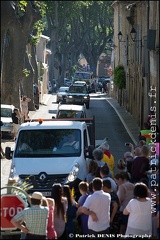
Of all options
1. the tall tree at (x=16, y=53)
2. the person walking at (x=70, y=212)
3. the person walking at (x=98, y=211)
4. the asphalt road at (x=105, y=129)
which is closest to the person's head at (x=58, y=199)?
the person walking at (x=98, y=211)

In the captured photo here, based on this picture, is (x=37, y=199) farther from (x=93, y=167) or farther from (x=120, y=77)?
(x=120, y=77)

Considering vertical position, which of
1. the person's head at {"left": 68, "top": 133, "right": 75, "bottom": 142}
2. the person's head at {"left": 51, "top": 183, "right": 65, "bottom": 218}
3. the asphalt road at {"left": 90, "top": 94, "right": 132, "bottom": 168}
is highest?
the person's head at {"left": 68, "top": 133, "right": 75, "bottom": 142}

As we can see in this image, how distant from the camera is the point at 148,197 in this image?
A: 12.9 metres

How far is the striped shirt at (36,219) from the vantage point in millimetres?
11484

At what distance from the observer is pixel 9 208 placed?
12.3 m

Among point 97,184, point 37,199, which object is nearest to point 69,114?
point 97,184

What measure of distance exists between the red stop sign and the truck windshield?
5337 mm

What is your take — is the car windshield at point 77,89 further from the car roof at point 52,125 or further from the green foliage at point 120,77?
the car roof at point 52,125

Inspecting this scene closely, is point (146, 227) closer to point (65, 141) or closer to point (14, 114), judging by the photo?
point (65, 141)

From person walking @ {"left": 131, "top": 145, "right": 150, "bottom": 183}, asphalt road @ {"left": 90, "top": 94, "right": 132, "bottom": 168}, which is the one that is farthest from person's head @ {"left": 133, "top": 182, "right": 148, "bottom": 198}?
asphalt road @ {"left": 90, "top": 94, "right": 132, "bottom": 168}

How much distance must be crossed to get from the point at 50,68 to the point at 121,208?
224ft

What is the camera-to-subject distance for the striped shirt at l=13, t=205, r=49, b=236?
11484 millimetres

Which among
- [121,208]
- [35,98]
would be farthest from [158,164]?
[35,98]

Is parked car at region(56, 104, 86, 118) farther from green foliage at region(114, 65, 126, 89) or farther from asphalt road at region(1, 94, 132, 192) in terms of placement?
green foliage at region(114, 65, 126, 89)
